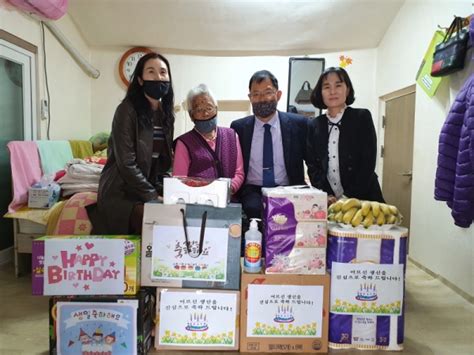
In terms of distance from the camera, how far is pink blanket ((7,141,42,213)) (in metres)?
2.57

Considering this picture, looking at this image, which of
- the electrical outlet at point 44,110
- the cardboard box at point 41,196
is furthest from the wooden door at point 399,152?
the electrical outlet at point 44,110

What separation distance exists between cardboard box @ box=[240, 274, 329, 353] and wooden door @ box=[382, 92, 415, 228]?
2073 mm

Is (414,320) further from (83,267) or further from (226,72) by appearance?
(226,72)

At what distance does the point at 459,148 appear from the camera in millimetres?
2092

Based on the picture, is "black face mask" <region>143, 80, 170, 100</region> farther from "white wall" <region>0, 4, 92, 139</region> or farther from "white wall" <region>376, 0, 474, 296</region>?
"white wall" <region>376, 0, 474, 296</region>

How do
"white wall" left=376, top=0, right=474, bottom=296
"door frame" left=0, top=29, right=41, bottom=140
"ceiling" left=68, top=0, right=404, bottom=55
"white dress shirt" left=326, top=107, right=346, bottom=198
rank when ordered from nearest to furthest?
"white dress shirt" left=326, top=107, right=346, bottom=198 → "white wall" left=376, top=0, right=474, bottom=296 → "door frame" left=0, top=29, right=41, bottom=140 → "ceiling" left=68, top=0, right=404, bottom=55

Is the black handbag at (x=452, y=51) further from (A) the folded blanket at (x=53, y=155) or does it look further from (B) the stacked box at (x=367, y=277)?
(A) the folded blanket at (x=53, y=155)

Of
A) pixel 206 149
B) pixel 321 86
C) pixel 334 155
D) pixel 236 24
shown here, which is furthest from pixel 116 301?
pixel 236 24

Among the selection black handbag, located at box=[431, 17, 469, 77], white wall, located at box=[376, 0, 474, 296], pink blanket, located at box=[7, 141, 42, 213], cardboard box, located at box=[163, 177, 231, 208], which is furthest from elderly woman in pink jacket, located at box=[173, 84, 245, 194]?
white wall, located at box=[376, 0, 474, 296]

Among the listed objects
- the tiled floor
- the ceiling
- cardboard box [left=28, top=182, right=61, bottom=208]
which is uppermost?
the ceiling

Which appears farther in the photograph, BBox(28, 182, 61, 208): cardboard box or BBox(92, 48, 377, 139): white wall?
BBox(92, 48, 377, 139): white wall

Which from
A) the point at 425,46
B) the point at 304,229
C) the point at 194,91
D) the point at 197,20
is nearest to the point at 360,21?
the point at 425,46

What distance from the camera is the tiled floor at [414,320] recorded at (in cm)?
170

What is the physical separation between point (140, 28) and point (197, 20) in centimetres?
63
